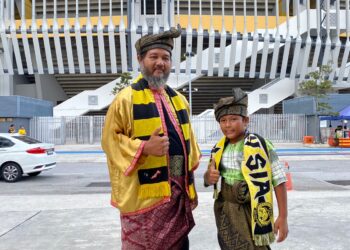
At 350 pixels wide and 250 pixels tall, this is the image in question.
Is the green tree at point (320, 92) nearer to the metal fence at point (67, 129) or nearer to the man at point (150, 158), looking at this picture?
the metal fence at point (67, 129)

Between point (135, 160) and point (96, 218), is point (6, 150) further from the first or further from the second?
point (135, 160)

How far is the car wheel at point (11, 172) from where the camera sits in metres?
12.0

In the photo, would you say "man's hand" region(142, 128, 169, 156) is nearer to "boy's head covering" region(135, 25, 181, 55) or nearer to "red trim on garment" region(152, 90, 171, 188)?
"red trim on garment" region(152, 90, 171, 188)

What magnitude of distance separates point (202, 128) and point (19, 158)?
2002cm

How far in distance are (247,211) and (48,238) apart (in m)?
3.35

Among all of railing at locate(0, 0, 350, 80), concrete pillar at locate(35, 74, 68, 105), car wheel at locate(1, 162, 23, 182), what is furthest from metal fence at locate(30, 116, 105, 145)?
car wheel at locate(1, 162, 23, 182)

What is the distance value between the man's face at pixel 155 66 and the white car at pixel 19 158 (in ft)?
33.1

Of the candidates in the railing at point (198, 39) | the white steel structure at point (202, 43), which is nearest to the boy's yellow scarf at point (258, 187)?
the white steel structure at point (202, 43)

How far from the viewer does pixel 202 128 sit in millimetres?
31125

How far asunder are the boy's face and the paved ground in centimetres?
233

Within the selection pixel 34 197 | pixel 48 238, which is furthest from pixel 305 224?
pixel 34 197

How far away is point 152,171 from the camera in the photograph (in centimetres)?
267

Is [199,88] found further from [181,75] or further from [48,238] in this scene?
[48,238]

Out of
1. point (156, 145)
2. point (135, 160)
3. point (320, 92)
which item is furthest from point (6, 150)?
point (320, 92)
